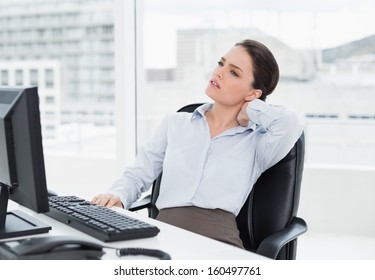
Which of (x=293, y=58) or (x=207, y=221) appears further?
(x=293, y=58)

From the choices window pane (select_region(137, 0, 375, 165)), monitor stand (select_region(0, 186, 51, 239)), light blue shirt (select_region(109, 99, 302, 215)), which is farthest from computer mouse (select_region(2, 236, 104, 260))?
window pane (select_region(137, 0, 375, 165))

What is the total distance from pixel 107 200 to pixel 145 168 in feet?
0.95

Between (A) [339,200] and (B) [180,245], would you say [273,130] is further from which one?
(A) [339,200]

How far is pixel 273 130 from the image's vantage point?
192 centimetres

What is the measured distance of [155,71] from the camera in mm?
3627

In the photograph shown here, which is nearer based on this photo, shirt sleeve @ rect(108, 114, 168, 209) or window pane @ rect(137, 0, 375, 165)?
shirt sleeve @ rect(108, 114, 168, 209)

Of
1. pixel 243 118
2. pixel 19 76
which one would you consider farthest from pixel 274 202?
pixel 19 76

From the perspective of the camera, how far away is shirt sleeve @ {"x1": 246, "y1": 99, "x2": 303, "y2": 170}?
6.18ft

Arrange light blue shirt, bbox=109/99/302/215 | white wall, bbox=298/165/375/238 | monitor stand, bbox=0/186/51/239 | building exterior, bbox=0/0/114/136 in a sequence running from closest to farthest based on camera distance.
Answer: monitor stand, bbox=0/186/51/239 < light blue shirt, bbox=109/99/302/215 < white wall, bbox=298/165/375/238 < building exterior, bbox=0/0/114/136

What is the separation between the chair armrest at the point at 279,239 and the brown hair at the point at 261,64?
0.53 metres

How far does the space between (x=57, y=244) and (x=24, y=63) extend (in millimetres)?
3335

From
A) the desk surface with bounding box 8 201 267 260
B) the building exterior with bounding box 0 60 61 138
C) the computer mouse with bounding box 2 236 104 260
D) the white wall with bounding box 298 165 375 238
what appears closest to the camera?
the computer mouse with bounding box 2 236 104 260

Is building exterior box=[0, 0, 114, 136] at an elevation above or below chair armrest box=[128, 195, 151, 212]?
above

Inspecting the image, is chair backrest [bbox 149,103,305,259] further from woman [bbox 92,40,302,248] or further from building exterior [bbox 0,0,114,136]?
building exterior [bbox 0,0,114,136]
